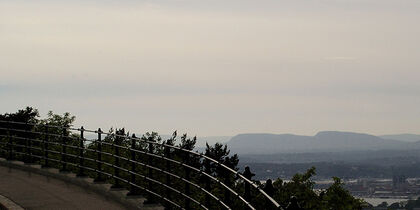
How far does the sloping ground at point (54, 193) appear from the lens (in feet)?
48.0

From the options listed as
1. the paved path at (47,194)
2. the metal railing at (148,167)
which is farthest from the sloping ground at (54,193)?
the metal railing at (148,167)

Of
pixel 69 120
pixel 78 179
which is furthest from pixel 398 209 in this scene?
pixel 78 179

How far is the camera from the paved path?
47.9 ft

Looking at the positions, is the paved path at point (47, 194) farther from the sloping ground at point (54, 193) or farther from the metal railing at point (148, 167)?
the metal railing at point (148, 167)

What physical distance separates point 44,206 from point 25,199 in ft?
3.67

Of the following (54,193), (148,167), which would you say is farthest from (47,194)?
(148,167)

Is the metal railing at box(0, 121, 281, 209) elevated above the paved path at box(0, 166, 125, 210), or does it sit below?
above

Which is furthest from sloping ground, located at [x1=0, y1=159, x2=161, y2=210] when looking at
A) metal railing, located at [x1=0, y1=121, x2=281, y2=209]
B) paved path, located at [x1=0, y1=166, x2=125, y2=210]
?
metal railing, located at [x1=0, y1=121, x2=281, y2=209]

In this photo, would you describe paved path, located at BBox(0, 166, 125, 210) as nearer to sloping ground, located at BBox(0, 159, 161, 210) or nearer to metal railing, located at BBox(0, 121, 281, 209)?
sloping ground, located at BBox(0, 159, 161, 210)

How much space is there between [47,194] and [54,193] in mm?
223

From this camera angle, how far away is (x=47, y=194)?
52.8 feet

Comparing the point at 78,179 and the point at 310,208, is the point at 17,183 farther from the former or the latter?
the point at 310,208

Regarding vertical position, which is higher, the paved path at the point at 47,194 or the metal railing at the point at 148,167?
the metal railing at the point at 148,167

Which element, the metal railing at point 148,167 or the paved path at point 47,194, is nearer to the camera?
the metal railing at point 148,167
